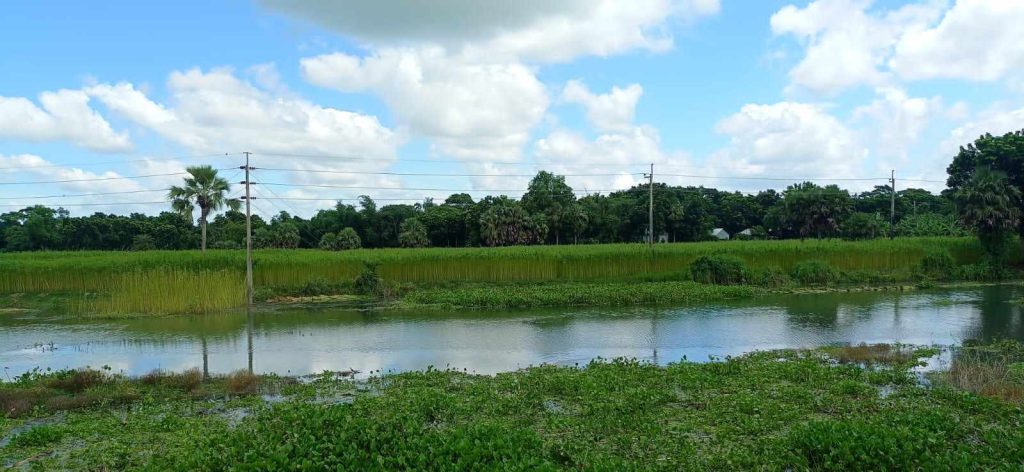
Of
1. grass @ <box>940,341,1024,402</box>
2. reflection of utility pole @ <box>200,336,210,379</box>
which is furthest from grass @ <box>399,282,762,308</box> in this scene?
grass @ <box>940,341,1024,402</box>

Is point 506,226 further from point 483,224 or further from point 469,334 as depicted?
point 469,334

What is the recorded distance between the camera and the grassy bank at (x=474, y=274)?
2075 cm

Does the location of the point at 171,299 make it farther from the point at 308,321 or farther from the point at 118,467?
the point at 118,467

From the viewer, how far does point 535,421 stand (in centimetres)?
769

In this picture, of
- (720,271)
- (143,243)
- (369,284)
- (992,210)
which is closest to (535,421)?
(369,284)

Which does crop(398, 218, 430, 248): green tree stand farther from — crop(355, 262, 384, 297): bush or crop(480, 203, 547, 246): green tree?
crop(355, 262, 384, 297): bush

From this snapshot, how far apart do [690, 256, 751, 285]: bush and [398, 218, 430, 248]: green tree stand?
26.6 m

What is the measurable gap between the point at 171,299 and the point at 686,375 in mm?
16603

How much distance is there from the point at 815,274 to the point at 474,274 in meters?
14.1

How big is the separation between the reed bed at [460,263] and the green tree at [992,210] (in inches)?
56.2

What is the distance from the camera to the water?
516 inches

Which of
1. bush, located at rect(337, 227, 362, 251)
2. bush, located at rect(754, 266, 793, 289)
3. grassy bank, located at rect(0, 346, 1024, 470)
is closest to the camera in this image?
grassy bank, located at rect(0, 346, 1024, 470)

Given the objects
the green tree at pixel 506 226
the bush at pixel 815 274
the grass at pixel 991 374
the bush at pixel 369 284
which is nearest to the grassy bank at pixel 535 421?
the grass at pixel 991 374

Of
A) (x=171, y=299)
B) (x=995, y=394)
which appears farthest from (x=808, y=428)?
(x=171, y=299)
